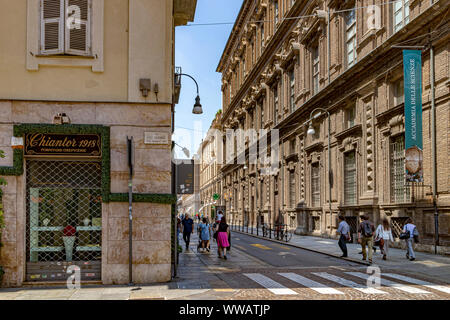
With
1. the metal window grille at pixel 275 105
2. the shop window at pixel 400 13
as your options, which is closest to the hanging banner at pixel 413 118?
the shop window at pixel 400 13

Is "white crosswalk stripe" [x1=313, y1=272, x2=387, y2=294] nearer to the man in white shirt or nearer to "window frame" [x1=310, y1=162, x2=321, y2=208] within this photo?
the man in white shirt

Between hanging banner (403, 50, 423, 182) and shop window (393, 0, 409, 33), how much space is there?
258 centimetres

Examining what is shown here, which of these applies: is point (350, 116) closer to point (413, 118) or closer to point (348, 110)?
point (348, 110)

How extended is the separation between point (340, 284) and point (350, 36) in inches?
791

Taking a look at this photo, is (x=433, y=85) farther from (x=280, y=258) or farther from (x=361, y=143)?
(x=280, y=258)

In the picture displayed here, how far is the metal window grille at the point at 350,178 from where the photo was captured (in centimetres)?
2803

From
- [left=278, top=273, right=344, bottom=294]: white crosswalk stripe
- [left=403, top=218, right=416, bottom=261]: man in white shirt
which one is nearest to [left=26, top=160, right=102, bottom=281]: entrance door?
[left=278, top=273, right=344, bottom=294]: white crosswalk stripe

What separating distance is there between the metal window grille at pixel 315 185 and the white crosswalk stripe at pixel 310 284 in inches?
798

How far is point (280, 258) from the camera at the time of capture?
19.1 meters

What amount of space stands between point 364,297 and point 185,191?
583 cm

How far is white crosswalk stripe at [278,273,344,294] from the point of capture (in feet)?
35.6

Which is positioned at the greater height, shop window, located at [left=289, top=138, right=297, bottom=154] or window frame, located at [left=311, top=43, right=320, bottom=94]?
window frame, located at [left=311, top=43, right=320, bottom=94]

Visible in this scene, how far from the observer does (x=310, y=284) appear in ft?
39.2

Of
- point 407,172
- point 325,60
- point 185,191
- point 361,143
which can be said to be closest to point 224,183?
point 325,60
